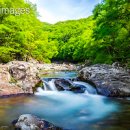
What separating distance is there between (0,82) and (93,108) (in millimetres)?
6227

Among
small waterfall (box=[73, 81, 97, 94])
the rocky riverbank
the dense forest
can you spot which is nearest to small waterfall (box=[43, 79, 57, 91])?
the rocky riverbank

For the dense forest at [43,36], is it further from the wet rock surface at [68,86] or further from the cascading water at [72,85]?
the wet rock surface at [68,86]

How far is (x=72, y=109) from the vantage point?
51.4 ft

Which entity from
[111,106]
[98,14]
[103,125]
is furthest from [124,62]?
[103,125]

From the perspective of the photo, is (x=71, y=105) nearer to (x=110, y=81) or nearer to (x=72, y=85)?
(x=110, y=81)

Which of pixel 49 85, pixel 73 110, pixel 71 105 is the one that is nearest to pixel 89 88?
pixel 49 85

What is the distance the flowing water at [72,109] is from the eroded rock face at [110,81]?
24.3 inches

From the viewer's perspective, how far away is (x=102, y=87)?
65.2 ft

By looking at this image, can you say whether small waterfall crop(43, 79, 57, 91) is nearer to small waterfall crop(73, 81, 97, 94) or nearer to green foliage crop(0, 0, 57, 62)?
small waterfall crop(73, 81, 97, 94)

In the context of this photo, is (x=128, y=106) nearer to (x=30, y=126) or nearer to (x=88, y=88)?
(x=88, y=88)

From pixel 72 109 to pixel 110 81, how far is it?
4.90 meters

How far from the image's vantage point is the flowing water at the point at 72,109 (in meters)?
12.3

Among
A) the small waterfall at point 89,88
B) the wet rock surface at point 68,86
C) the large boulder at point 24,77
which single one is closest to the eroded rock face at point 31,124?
the large boulder at point 24,77

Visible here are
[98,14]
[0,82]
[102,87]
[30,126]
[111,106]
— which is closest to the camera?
[30,126]
